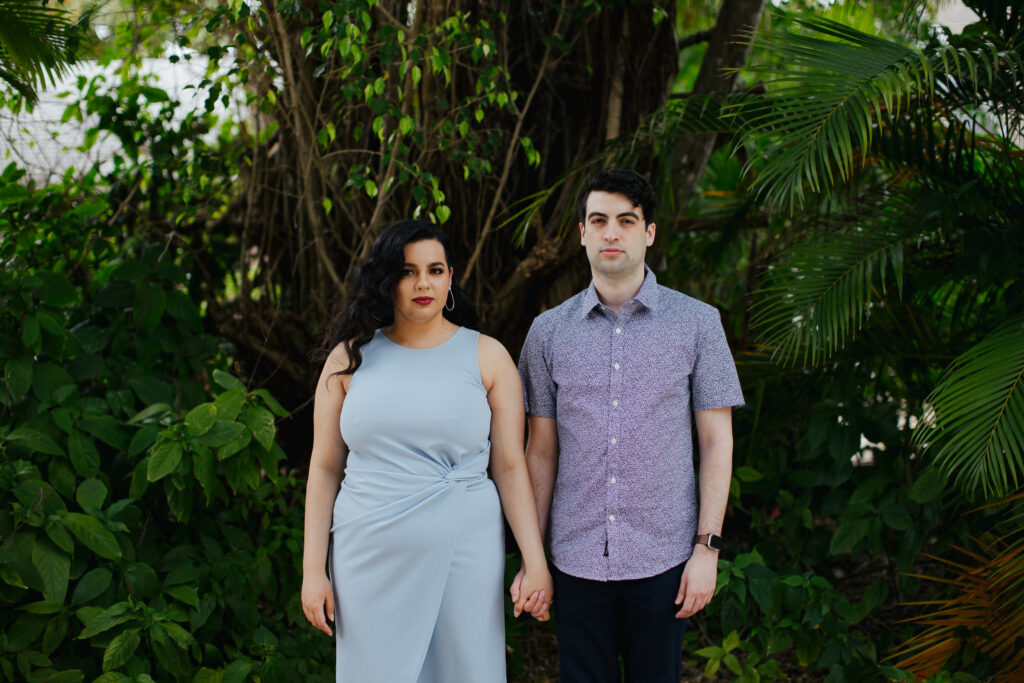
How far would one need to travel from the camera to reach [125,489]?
2.93 m

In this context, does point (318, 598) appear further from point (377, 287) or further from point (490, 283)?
point (490, 283)

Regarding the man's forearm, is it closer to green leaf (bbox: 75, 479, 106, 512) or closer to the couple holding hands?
the couple holding hands

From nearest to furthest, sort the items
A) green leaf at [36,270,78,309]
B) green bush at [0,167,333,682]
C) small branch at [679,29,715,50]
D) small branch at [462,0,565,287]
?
green bush at [0,167,333,682], green leaf at [36,270,78,309], small branch at [462,0,565,287], small branch at [679,29,715,50]

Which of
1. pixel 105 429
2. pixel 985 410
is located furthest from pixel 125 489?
pixel 985 410

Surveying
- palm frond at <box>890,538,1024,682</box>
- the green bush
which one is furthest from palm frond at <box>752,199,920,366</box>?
the green bush

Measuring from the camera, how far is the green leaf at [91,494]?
2.52m

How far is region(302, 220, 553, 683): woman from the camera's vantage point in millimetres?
1908

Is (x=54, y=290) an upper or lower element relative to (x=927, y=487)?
upper

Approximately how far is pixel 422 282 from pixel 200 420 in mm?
1061

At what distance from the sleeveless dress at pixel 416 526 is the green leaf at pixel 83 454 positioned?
1.13 meters

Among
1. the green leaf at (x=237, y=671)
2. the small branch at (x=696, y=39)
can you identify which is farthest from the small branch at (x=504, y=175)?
the green leaf at (x=237, y=671)

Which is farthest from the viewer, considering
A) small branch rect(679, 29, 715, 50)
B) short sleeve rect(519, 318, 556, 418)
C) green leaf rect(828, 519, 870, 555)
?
small branch rect(679, 29, 715, 50)

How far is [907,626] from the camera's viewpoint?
10.4 ft

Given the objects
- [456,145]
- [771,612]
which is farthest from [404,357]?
[771,612]
